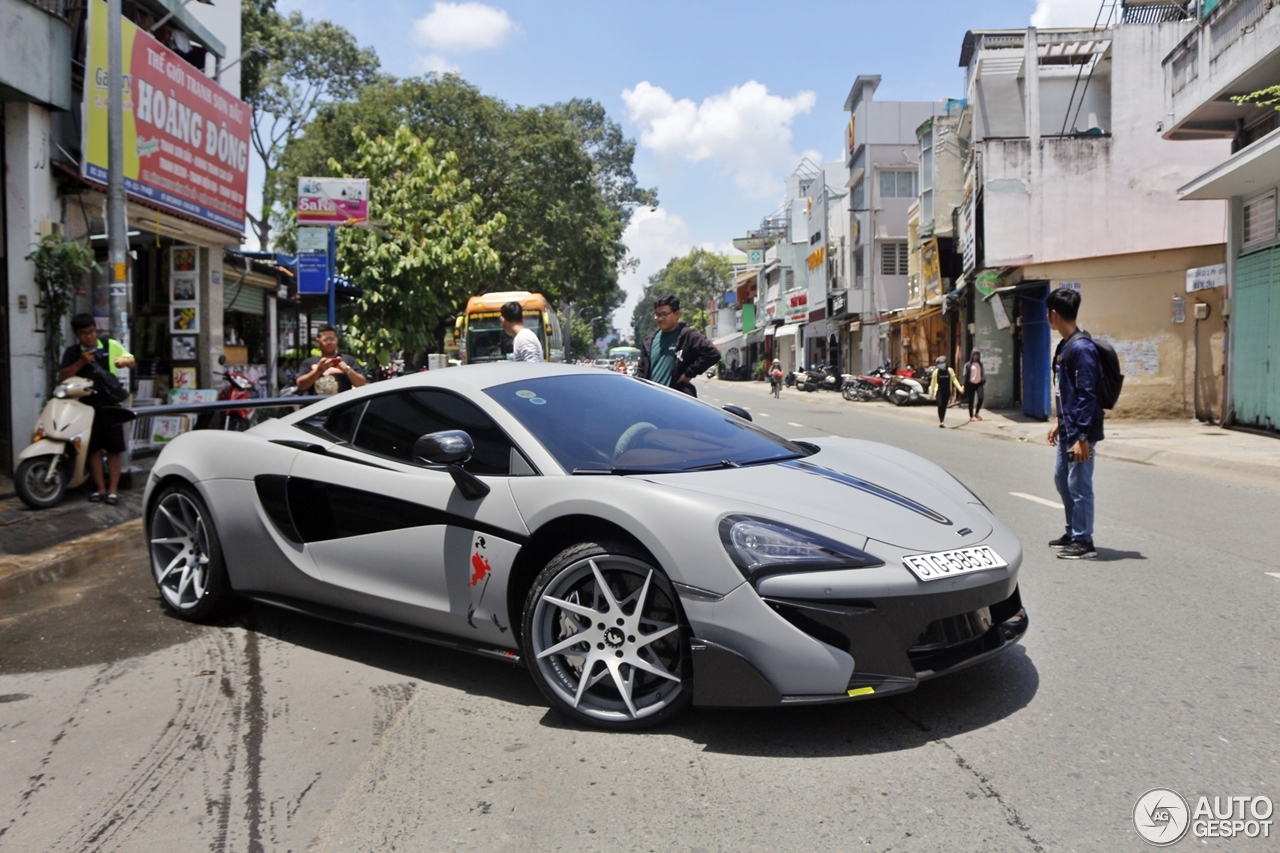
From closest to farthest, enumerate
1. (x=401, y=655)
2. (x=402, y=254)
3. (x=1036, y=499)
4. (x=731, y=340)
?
(x=401, y=655) → (x=1036, y=499) → (x=402, y=254) → (x=731, y=340)

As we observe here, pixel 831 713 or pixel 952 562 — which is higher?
pixel 952 562

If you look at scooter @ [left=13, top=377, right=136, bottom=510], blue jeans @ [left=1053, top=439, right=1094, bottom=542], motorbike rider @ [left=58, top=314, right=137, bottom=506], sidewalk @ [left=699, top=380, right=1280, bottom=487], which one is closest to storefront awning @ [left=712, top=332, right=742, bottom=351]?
sidewalk @ [left=699, top=380, right=1280, bottom=487]

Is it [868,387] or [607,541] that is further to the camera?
[868,387]

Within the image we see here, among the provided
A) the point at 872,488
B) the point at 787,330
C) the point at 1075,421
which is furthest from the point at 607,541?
the point at 787,330

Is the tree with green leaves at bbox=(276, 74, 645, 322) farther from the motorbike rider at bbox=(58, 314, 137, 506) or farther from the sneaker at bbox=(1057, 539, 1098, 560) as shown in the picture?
the sneaker at bbox=(1057, 539, 1098, 560)

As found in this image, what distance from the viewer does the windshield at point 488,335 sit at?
92.7 feet

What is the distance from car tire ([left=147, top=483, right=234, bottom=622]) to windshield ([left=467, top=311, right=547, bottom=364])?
23.0m

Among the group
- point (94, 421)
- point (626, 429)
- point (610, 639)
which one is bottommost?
point (610, 639)

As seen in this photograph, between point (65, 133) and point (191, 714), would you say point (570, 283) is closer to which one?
point (65, 133)

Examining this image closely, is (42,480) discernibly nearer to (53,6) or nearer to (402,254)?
(53,6)

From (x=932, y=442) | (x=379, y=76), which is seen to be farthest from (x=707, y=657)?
(x=379, y=76)

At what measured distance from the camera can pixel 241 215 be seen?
15.8 meters

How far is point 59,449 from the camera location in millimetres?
8633

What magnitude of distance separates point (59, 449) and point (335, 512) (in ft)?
18.2
